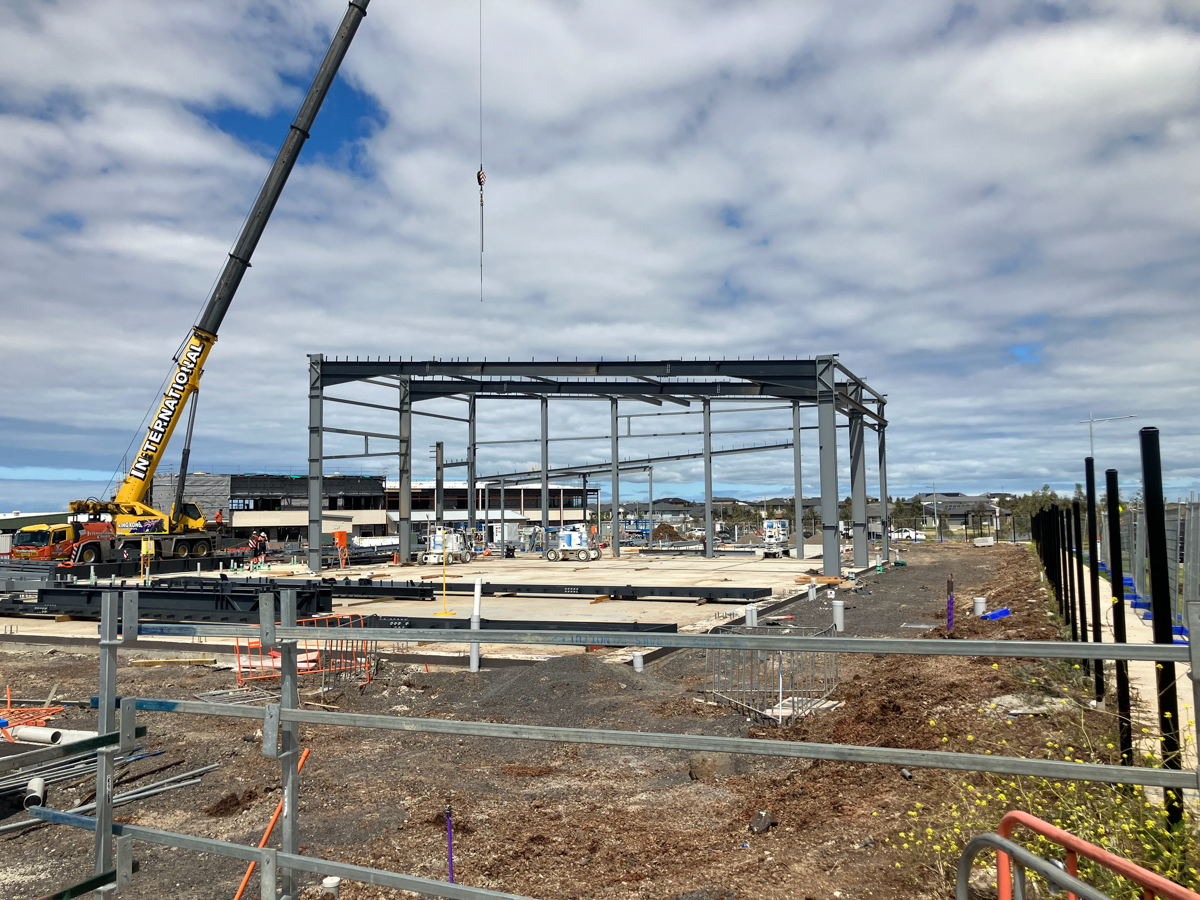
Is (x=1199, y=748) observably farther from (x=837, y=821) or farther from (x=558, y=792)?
(x=558, y=792)

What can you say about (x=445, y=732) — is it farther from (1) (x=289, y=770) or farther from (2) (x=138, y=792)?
(2) (x=138, y=792)

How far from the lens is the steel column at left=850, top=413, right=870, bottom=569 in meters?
35.2

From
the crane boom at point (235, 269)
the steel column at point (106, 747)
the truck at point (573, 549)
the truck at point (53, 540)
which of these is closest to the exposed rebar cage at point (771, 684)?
the steel column at point (106, 747)

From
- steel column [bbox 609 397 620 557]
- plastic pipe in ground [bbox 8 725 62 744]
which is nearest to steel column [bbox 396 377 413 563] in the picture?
steel column [bbox 609 397 620 557]

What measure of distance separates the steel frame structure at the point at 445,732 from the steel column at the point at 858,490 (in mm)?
33162

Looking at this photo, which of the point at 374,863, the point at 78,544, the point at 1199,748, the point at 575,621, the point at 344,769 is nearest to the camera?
the point at 1199,748

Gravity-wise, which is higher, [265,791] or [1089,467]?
[1089,467]

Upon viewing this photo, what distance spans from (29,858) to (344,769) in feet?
8.52

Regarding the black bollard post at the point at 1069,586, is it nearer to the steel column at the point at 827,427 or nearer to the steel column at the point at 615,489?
the steel column at the point at 827,427

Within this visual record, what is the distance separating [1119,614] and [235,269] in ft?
107

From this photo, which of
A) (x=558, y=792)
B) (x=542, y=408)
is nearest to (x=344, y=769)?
(x=558, y=792)

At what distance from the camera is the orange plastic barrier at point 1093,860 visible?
2.35 metres

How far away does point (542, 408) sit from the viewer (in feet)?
145

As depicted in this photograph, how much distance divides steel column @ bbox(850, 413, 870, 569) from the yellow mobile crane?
26.8 meters
